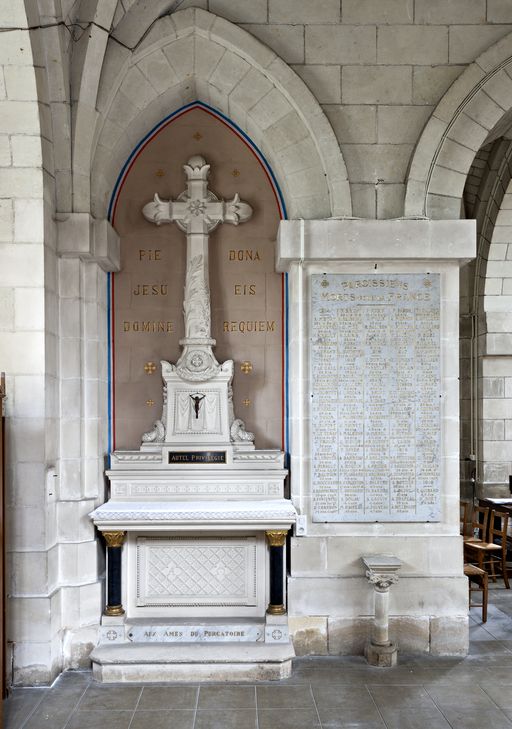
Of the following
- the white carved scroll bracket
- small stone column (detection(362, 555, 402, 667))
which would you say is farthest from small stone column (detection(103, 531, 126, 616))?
the white carved scroll bracket

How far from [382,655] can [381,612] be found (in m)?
0.33

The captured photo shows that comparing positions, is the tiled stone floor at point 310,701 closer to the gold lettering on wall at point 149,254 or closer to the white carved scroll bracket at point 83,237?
the white carved scroll bracket at point 83,237

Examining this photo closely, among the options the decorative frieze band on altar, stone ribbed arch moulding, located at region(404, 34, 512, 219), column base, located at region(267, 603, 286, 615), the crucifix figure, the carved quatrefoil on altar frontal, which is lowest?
column base, located at region(267, 603, 286, 615)

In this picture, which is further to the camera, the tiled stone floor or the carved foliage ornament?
the carved foliage ornament

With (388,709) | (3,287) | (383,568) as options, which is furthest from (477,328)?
(3,287)

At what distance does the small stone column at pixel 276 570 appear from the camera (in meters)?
5.55

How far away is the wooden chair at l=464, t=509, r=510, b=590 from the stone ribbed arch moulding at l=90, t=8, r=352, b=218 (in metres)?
4.00

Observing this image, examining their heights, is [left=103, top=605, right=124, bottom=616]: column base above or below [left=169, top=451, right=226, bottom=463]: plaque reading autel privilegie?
below

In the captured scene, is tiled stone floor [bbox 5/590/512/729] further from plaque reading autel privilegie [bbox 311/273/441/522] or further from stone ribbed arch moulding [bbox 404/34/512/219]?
stone ribbed arch moulding [bbox 404/34/512/219]

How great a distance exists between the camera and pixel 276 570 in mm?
5645

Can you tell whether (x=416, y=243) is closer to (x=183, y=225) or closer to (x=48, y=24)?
(x=183, y=225)

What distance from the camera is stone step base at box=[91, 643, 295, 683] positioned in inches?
205

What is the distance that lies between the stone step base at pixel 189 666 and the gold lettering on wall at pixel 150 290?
10.1 feet

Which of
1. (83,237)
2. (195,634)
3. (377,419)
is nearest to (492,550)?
(377,419)
